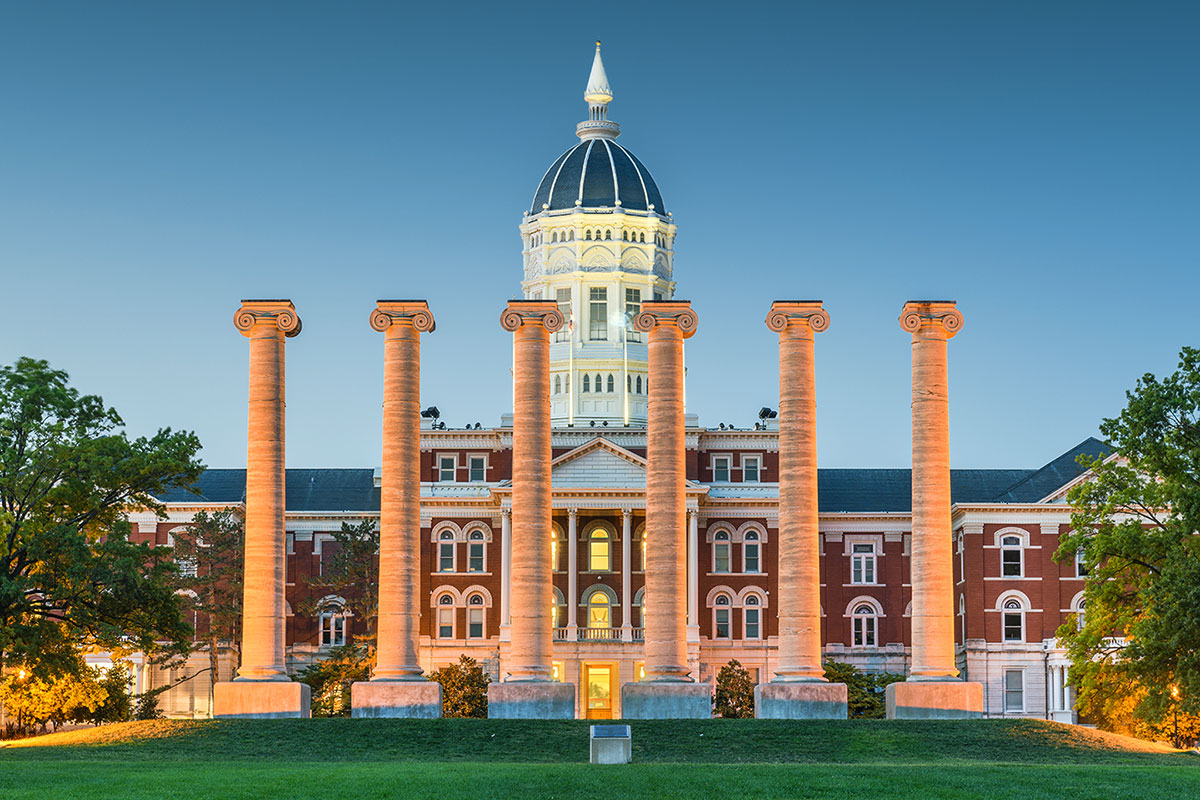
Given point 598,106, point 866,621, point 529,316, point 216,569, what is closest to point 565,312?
point 598,106

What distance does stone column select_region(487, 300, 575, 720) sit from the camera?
66.2 m

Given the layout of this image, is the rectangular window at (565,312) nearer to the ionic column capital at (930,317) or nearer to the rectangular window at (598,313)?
the rectangular window at (598,313)

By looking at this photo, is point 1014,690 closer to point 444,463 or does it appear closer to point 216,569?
point 444,463

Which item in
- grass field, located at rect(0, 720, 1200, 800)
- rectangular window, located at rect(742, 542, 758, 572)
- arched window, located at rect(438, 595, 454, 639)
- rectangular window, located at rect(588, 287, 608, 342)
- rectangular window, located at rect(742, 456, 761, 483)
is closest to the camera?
grass field, located at rect(0, 720, 1200, 800)

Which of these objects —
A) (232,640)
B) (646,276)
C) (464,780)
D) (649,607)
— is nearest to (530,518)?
(649,607)

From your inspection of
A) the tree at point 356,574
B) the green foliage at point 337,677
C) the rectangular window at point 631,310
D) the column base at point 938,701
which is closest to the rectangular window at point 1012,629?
the rectangular window at point 631,310

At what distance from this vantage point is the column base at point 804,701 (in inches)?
2527

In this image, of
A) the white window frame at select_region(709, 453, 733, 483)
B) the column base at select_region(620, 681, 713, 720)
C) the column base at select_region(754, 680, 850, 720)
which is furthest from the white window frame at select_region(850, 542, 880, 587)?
the column base at select_region(620, 681, 713, 720)

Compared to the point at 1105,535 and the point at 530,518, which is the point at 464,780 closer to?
the point at 530,518

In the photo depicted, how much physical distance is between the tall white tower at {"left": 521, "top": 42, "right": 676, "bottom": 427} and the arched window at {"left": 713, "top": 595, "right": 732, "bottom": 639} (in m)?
19.5

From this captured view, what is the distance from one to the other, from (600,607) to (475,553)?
8.88m

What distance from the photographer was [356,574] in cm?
10894

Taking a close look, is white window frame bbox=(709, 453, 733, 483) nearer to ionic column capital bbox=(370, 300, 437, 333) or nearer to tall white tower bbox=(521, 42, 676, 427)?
tall white tower bbox=(521, 42, 676, 427)

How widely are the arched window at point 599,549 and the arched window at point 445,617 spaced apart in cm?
938
